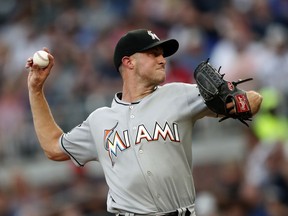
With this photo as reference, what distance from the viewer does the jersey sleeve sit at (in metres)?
6.49

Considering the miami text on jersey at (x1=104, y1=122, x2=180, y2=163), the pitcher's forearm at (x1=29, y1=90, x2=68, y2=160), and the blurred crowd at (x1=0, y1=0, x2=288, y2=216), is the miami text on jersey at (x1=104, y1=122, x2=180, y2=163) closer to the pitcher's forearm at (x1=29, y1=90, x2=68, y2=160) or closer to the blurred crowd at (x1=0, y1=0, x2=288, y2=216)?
the pitcher's forearm at (x1=29, y1=90, x2=68, y2=160)

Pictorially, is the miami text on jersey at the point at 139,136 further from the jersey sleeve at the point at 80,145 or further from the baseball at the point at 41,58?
the baseball at the point at 41,58

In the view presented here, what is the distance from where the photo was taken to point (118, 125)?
20.6 ft

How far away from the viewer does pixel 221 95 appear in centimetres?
591

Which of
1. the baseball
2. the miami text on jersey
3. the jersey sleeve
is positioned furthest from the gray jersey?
the baseball

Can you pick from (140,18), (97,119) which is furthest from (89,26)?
(97,119)

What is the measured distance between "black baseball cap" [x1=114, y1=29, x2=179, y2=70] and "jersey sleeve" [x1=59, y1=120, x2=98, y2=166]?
58 centimetres

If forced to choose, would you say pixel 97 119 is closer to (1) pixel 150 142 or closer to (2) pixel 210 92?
(1) pixel 150 142

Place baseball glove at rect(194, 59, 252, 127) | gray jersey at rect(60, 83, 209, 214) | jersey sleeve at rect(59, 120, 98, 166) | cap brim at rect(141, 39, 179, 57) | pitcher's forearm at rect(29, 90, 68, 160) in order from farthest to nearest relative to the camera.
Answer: pitcher's forearm at rect(29, 90, 68, 160) < jersey sleeve at rect(59, 120, 98, 166) < cap brim at rect(141, 39, 179, 57) < gray jersey at rect(60, 83, 209, 214) < baseball glove at rect(194, 59, 252, 127)

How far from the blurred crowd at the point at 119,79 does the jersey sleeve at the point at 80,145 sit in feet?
10.6

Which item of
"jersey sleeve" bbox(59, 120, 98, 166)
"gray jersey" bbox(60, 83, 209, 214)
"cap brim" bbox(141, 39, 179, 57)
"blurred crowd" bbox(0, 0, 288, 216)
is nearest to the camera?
"gray jersey" bbox(60, 83, 209, 214)

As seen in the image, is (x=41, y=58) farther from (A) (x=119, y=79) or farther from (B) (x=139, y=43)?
(A) (x=119, y=79)

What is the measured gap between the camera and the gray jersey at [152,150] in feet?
20.0

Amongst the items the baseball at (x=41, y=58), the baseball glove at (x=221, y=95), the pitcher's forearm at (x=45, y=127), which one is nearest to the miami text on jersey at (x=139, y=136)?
the baseball glove at (x=221, y=95)
